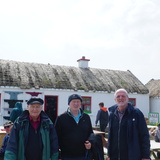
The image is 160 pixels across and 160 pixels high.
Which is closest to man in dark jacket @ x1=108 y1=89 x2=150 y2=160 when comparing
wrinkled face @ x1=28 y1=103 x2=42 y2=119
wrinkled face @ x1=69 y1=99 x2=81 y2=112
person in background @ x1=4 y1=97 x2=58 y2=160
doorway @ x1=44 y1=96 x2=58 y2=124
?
wrinkled face @ x1=69 y1=99 x2=81 y2=112

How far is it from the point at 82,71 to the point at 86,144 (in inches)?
581

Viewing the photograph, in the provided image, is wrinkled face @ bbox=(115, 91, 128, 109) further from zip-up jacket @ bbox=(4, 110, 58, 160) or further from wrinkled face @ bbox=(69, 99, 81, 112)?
zip-up jacket @ bbox=(4, 110, 58, 160)

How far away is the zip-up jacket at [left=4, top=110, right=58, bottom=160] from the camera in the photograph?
10.1 ft

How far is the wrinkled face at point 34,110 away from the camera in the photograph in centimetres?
329

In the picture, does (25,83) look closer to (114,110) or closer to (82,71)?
(82,71)

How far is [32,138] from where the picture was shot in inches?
125

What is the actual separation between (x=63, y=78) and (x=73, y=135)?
12.6m

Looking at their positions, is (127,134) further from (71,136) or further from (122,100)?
(71,136)

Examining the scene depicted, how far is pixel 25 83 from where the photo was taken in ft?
46.7

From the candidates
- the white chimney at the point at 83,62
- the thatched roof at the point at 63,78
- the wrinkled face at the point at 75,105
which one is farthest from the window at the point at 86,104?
the wrinkled face at the point at 75,105

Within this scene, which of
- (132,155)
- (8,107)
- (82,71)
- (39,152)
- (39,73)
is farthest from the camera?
(82,71)

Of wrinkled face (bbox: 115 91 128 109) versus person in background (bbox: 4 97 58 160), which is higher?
wrinkled face (bbox: 115 91 128 109)

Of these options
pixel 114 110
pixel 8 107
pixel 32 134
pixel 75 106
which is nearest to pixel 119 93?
pixel 114 110

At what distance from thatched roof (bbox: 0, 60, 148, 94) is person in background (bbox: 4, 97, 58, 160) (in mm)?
10838
